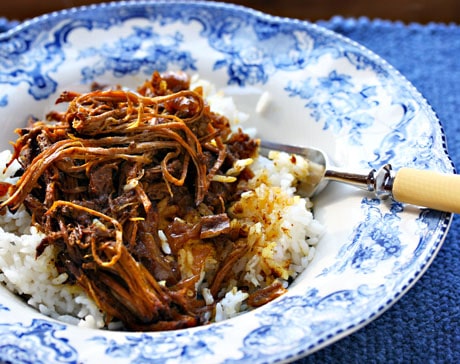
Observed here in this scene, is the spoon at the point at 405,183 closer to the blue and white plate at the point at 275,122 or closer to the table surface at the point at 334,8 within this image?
the blue and white plate at the point at 275,122

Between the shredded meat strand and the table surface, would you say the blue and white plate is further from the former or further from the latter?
the table surface

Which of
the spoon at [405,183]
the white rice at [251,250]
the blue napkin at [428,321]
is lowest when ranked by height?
the blue napkin at [428,321]

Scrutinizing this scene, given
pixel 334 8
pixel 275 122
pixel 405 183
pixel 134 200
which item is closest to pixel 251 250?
pixel 134 200

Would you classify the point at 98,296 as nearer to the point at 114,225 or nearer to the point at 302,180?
the point at 114,225

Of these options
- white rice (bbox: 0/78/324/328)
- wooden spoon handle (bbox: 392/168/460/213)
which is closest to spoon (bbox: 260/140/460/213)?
wooden spoon handle (bbox: 392/168/460/213)

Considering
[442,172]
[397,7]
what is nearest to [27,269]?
[442,172]

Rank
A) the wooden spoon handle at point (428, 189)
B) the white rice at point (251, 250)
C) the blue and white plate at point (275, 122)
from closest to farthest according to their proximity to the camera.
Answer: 1. the blue and white plate at point (275, 122)
2. the wooden spoon handle at point (428, 189)
3. the white rice at point (251, 250)

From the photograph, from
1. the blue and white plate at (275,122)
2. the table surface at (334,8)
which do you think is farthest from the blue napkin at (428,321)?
the table surface at (334,8)
